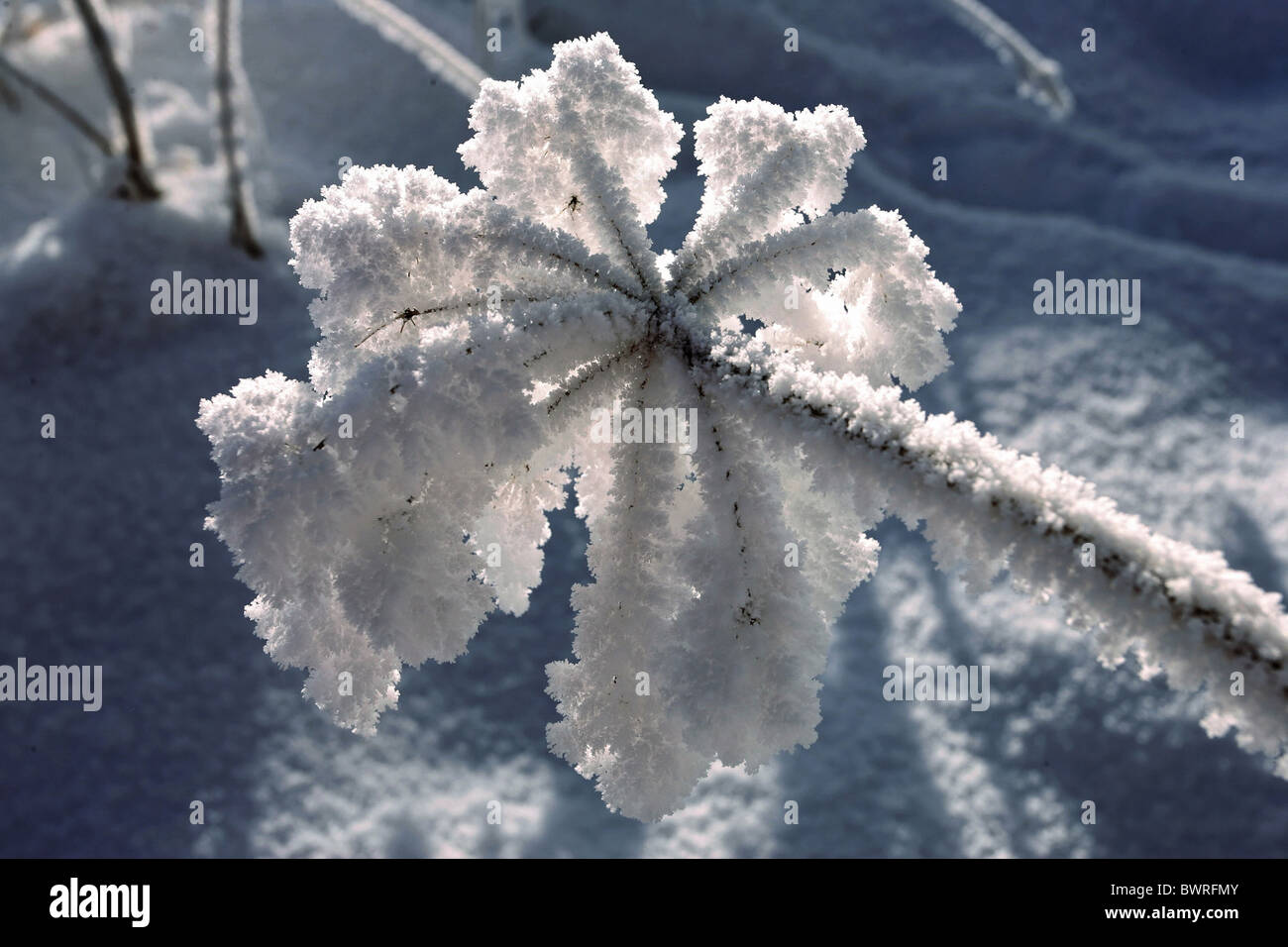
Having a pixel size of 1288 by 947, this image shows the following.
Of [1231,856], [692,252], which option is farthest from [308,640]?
[1231,856]

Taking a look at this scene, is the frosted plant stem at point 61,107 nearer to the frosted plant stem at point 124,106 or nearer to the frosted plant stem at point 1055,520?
the frosted plant stem at point 124,106

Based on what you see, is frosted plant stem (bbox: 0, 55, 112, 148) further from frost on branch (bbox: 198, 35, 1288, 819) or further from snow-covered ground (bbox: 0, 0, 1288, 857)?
frost on branch (bbox: 198, 35, 1288, 819)

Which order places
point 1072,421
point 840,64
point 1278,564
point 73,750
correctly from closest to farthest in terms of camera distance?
point 73,750 < point 1278,564 < point 1072,421 < point 840,64

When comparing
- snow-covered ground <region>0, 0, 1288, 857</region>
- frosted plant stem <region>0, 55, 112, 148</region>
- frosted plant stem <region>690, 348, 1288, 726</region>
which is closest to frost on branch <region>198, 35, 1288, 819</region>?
frosted plant stem <region>690, 348, 1288, 726</region>

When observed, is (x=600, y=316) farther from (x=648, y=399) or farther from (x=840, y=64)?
(x=840, y=64)

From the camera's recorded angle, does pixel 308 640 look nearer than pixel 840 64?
Yes

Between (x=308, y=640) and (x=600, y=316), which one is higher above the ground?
(x=600, y=316)

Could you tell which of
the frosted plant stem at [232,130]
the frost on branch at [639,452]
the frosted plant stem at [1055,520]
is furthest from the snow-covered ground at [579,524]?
the frosted plant stem at [1055,520]
